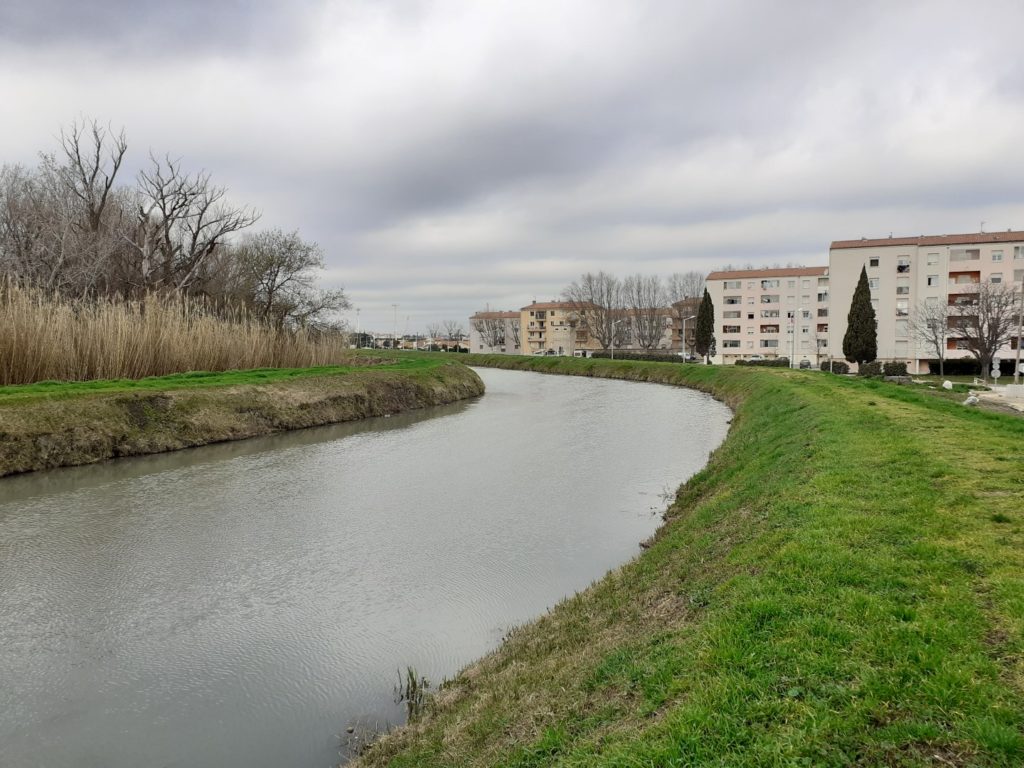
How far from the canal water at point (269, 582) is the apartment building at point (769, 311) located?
202 ft

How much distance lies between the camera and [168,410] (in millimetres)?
16562

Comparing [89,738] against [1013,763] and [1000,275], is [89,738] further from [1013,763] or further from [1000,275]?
[1000,275]

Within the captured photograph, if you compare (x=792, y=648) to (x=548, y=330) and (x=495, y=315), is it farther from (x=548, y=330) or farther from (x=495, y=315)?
(x=495, y=315)

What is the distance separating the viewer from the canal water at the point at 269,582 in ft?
15.5

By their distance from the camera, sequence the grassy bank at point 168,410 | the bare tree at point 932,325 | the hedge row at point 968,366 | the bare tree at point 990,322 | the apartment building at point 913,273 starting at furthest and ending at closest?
the apartment building at point 913,273, the hedge row at point 968,366, the bare tree at point 932,325, the bare tree at point 990,322, the grassy bank at point 168,410

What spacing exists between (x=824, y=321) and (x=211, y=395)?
65.7 metres

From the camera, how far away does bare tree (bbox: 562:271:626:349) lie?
3469 inches

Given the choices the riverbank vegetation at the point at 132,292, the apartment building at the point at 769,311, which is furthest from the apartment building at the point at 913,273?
the riverbank vegetation at the point at 132,292

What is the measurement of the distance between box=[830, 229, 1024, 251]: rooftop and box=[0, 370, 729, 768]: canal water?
5124 centimetres

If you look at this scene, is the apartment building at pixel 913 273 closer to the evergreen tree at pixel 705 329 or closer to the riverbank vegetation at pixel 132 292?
the evergreen tree at pixel 705 329

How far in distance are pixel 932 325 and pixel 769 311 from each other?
28560 millimetres

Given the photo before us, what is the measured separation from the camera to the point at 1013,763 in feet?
8.07

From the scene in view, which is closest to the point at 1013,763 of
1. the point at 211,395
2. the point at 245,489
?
the point at 245,489

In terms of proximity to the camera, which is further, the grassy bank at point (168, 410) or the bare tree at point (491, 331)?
the bare tree at point (491, 331)
